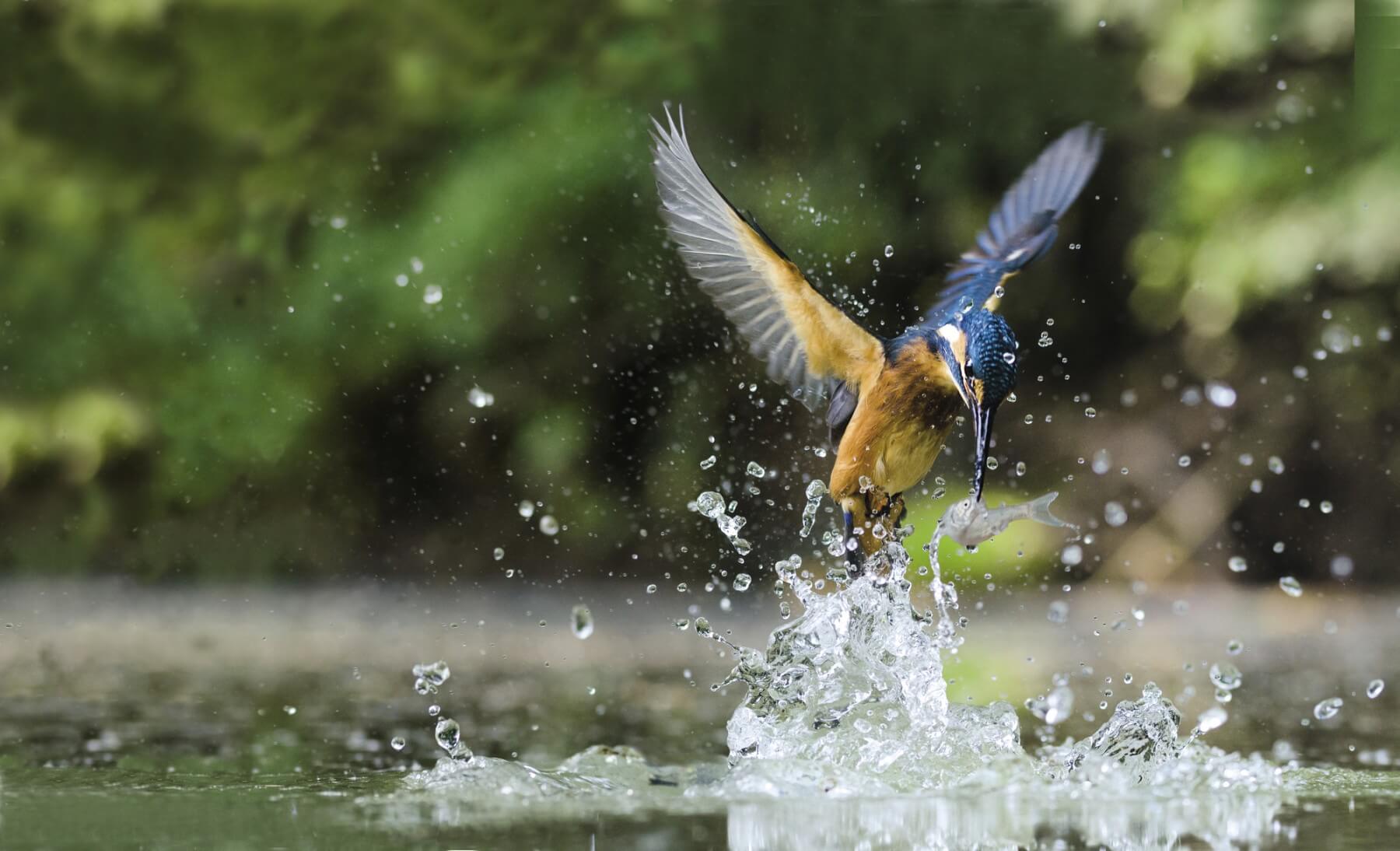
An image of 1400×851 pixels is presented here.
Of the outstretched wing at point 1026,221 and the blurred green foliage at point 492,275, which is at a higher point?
the blurred green foliage at point 492,275

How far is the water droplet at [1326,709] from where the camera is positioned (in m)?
3.79

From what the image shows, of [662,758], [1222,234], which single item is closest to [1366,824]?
[662,758]

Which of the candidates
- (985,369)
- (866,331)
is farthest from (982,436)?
(866,331)

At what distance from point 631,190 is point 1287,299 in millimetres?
3448

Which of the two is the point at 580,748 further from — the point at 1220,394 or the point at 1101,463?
the point at 1220,394

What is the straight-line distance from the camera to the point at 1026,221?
3.62 metres

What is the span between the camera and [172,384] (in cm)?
825

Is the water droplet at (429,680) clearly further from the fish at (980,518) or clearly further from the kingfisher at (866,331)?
the fish at (980,518)

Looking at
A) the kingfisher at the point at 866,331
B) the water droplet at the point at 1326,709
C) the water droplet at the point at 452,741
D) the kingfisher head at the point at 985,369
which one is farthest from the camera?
the water droplet at the point at 1326,709

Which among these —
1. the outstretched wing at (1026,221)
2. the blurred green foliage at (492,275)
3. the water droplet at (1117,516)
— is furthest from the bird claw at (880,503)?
the blurred green foliage at (492,275)

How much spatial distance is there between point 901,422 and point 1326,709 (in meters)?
1.48

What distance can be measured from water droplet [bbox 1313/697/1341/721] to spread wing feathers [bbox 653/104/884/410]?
144cm

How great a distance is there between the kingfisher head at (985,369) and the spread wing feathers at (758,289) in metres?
0.39

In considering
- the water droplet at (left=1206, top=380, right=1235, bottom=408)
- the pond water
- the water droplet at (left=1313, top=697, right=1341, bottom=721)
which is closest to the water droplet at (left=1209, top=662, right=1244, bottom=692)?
the pond water
